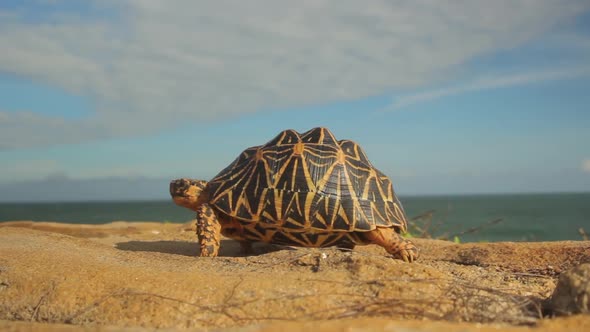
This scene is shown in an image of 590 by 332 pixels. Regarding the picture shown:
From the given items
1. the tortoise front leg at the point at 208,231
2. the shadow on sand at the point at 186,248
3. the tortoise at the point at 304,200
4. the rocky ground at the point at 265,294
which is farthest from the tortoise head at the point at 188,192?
the rocky ground at the point at 265,294

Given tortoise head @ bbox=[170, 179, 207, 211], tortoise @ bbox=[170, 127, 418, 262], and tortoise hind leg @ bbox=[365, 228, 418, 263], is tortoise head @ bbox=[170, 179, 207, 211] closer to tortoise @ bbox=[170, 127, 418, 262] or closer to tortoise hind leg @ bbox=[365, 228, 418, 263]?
tortoise @ bbox=[170, 127, 418, 262]

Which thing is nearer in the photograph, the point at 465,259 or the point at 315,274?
the point at 315,274

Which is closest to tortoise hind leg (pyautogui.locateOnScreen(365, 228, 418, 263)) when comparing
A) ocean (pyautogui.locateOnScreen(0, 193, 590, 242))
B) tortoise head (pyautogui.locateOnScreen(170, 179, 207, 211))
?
tortoise head (pyautogui.locateOnScreen(170, 179, 207, 211))

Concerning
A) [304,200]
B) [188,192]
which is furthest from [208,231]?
[304,200]

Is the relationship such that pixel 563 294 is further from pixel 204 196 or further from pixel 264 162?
pixel 204 196

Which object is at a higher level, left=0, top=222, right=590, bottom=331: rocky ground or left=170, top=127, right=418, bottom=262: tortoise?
left=170, top=127, right=418, bottom=262: tortoise

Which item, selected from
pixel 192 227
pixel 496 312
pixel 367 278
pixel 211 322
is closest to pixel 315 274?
pixel 367 278
